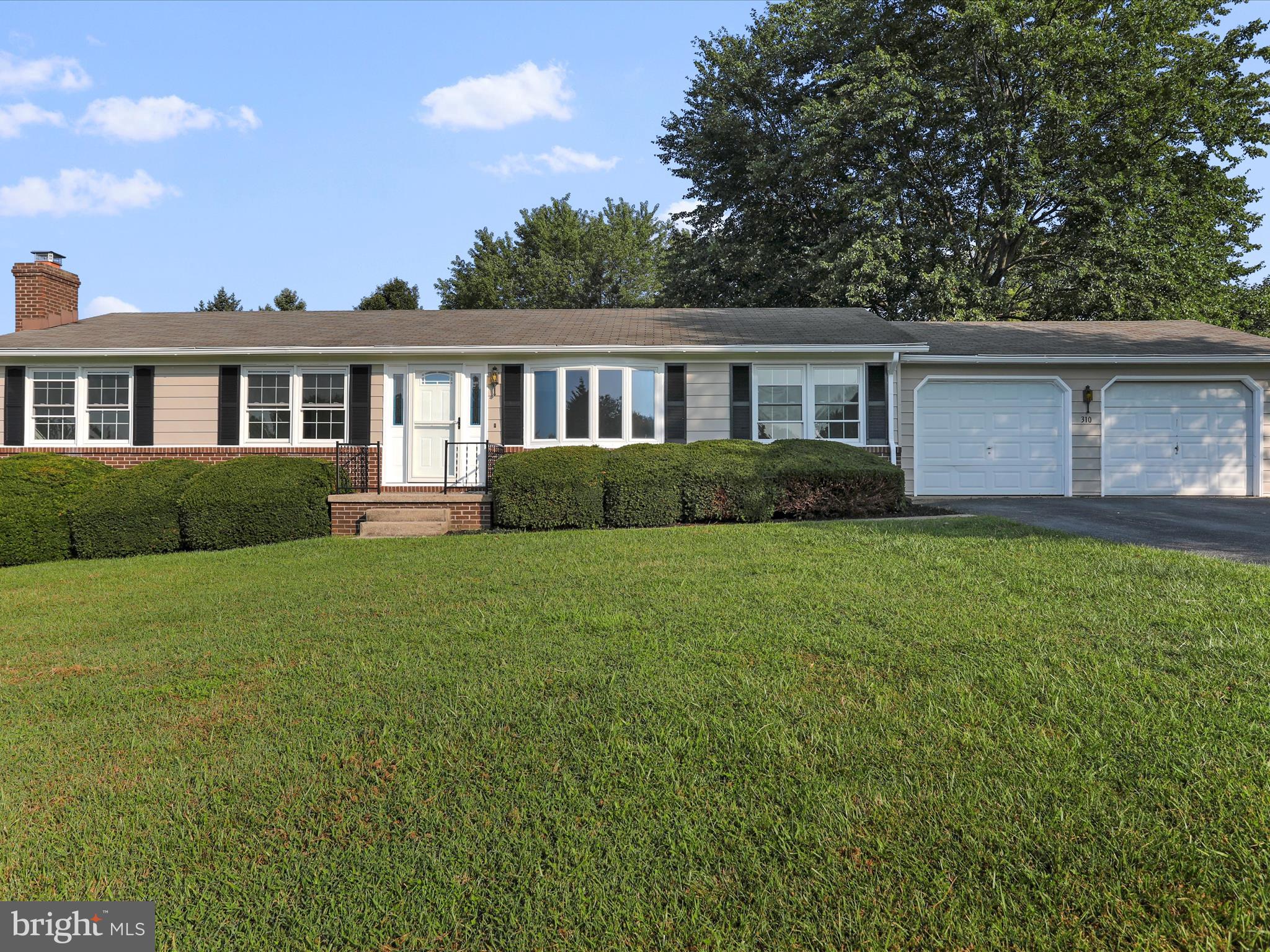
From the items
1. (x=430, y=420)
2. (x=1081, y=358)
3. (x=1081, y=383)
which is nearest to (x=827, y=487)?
(x=1081, y=358)

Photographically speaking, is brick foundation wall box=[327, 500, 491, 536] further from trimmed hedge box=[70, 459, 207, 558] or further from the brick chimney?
the brick chimney

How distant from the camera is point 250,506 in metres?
9.78

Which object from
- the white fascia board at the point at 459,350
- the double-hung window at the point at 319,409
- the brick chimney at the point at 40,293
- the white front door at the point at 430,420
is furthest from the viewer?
the brick chimney at the point at 40,293

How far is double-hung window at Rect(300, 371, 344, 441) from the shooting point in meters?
12.9

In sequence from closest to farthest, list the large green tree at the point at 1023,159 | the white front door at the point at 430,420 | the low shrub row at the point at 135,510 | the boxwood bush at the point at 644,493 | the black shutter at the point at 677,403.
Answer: the low shrub row at the point at 135,510
the boxwood bush at the point at 644,493
the black shutter at the point at 677,403
the white front door at the point at 430,420
the large green tree at the point at 1023,159

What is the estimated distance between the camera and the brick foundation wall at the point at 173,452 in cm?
1272

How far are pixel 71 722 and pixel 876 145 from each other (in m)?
Result: 21.1

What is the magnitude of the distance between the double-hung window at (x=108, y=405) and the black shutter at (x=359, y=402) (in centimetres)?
391

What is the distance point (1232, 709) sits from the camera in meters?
3.21

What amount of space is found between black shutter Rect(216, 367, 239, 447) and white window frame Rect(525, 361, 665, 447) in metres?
5.10


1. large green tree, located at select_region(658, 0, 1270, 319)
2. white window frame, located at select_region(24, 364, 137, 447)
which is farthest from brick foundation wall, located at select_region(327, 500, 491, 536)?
large green tree, located at select_region(658, 0, 1270, 319)

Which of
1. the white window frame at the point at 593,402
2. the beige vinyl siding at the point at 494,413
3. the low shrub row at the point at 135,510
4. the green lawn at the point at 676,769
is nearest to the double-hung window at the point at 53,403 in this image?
the low shrub row at the point at 135,510

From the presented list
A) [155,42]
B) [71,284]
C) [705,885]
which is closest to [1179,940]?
[705,885]

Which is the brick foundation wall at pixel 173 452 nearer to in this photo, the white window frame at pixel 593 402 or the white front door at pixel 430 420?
the white front door at pixel 430 420
